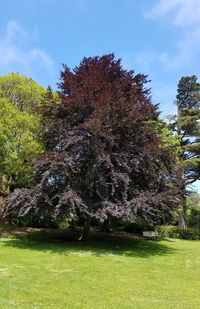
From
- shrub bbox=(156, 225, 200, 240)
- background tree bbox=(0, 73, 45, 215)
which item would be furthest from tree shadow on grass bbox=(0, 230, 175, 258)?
shrub bbox=(156, 225, 200, 240)

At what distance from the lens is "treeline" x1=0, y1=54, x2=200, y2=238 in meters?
14.7

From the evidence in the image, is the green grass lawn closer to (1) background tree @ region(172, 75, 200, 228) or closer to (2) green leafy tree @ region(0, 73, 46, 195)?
(2) green leafy tree @ region(0, 73, 46, 195)

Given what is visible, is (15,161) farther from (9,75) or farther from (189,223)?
(189,223)

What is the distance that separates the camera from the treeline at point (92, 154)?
48.2 ft

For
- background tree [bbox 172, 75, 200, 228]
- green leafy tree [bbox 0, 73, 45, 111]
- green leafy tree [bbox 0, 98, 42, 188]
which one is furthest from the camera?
background tree [bbox 172, 75, 200, 228]

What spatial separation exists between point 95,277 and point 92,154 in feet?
23.2

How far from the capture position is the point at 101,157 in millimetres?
14727

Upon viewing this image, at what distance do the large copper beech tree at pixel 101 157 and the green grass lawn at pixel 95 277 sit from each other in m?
1.57

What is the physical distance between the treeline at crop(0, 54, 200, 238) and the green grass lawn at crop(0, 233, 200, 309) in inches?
62.8

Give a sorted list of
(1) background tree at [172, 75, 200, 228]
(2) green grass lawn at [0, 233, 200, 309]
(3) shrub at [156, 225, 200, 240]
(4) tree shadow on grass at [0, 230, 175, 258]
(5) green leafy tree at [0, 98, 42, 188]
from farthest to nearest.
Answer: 1. (1) background tree at [172, 75, 200, 228]
2. (3) shrub at [156, 225, 200, 240]
3. (5) green leafy tree at [0, 98, 42, 188]
4. (4) tree shadow on grass at [0, 230, 175, 258]
5. (2) green grass lawn at [0, 233, 200, 309]

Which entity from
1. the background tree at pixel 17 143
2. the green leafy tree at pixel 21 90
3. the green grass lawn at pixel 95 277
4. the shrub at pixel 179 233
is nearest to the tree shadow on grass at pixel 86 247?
the green grass lawn at pixel 95 277

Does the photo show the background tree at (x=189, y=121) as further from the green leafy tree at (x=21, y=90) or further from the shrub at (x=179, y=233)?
the green leafy tree at (x=21, y=90)

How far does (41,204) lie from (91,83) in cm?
580

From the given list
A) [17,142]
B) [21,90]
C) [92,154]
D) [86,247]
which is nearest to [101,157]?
[92,154]
